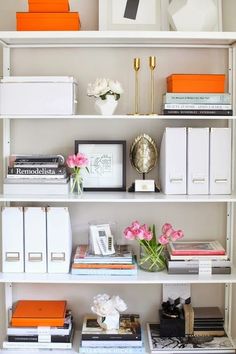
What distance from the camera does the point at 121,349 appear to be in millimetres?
2322

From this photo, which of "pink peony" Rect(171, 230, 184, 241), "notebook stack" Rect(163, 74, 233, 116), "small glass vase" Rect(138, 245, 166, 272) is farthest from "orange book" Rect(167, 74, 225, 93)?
"small glass vase" Rect(138, 245, 166, 272)

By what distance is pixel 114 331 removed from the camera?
237 centimetres

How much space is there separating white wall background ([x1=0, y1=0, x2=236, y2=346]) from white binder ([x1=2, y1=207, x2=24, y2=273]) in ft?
0.92

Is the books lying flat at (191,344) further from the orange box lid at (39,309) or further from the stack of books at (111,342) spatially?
the orange box lid at (39,309)

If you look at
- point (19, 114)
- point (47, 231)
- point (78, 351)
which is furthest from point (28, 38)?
point (78, 351)

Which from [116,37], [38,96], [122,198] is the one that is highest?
[116,37]

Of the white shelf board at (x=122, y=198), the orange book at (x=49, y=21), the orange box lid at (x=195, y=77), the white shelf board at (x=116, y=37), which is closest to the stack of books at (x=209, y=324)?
the white shelf board at (x=122, y=198)

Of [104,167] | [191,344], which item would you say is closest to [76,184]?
[104,167]

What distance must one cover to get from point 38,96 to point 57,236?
2.02 feet

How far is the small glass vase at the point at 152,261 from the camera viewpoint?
2418 millimetres

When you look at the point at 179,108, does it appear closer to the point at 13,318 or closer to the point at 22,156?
the point at 22,156

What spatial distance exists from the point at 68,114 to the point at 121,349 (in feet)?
3.40

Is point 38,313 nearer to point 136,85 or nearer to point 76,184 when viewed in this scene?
point 76,184

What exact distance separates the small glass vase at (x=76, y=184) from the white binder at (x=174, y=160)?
0.38 m
